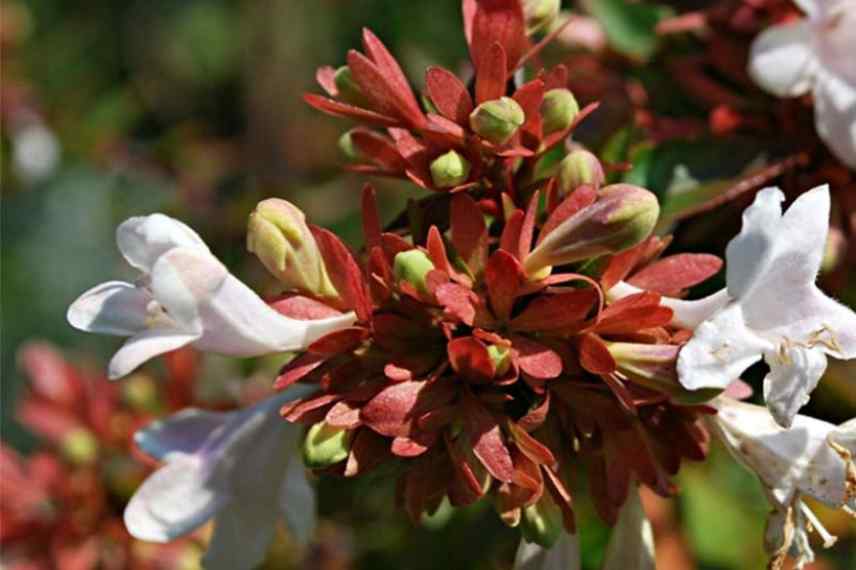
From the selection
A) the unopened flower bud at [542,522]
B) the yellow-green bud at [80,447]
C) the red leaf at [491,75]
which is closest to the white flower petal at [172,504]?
the unopened flower bud at [542,522]

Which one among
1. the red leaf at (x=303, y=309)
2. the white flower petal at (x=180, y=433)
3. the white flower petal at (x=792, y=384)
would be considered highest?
the red leaf at (x=303, y=309)

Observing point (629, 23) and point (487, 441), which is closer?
point (487, 441)

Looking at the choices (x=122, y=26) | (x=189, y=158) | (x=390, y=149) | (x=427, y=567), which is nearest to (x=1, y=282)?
(x=189, y=158)

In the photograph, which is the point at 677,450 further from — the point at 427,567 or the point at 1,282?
the point at 1,282

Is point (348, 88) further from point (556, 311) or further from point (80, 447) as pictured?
point (80, 447)

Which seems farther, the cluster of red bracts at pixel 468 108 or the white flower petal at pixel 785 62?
the white flower petal at pixel 785 62

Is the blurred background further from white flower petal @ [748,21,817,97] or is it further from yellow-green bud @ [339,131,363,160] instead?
yellow-green bud @ [339,131,363,160]

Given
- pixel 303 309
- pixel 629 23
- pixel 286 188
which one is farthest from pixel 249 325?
pixel 286 188

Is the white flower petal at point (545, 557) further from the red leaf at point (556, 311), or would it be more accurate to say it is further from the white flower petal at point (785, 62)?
the white flower petal at point (785, 62)
